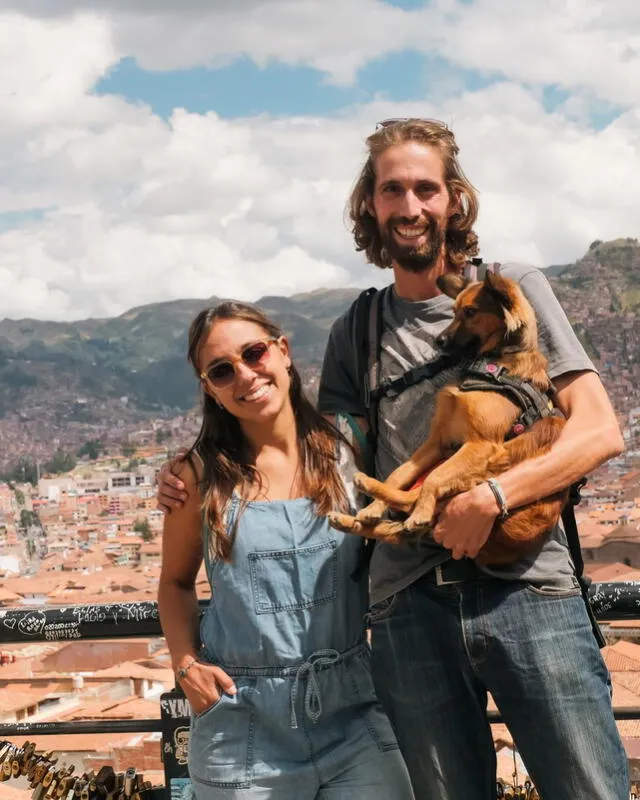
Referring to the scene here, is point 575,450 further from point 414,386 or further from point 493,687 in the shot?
point 493,687

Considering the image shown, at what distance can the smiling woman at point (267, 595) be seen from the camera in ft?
7.20

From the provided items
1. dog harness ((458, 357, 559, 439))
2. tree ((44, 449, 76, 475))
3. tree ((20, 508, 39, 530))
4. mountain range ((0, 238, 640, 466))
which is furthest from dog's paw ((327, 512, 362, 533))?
tree ((44, 449, 76, 475))

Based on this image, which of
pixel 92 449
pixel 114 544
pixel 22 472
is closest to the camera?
pixel 114 544

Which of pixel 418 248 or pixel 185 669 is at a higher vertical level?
pixel 418 248

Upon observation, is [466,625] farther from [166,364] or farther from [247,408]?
[166,364]

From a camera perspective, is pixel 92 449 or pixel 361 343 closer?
pixel 361 343

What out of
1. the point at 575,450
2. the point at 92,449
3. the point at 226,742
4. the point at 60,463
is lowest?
the point at 226,742

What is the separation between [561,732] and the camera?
2096mm

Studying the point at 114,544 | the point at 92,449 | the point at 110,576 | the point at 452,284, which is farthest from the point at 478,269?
the point at 92,449

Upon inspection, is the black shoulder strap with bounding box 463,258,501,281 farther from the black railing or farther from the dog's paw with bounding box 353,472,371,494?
the black railing

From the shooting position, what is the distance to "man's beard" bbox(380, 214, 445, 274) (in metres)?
2.40

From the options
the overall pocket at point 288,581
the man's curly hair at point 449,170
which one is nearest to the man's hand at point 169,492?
the overall pocket at point 288,581

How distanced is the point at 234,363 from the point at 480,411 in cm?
65

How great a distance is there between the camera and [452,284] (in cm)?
235
